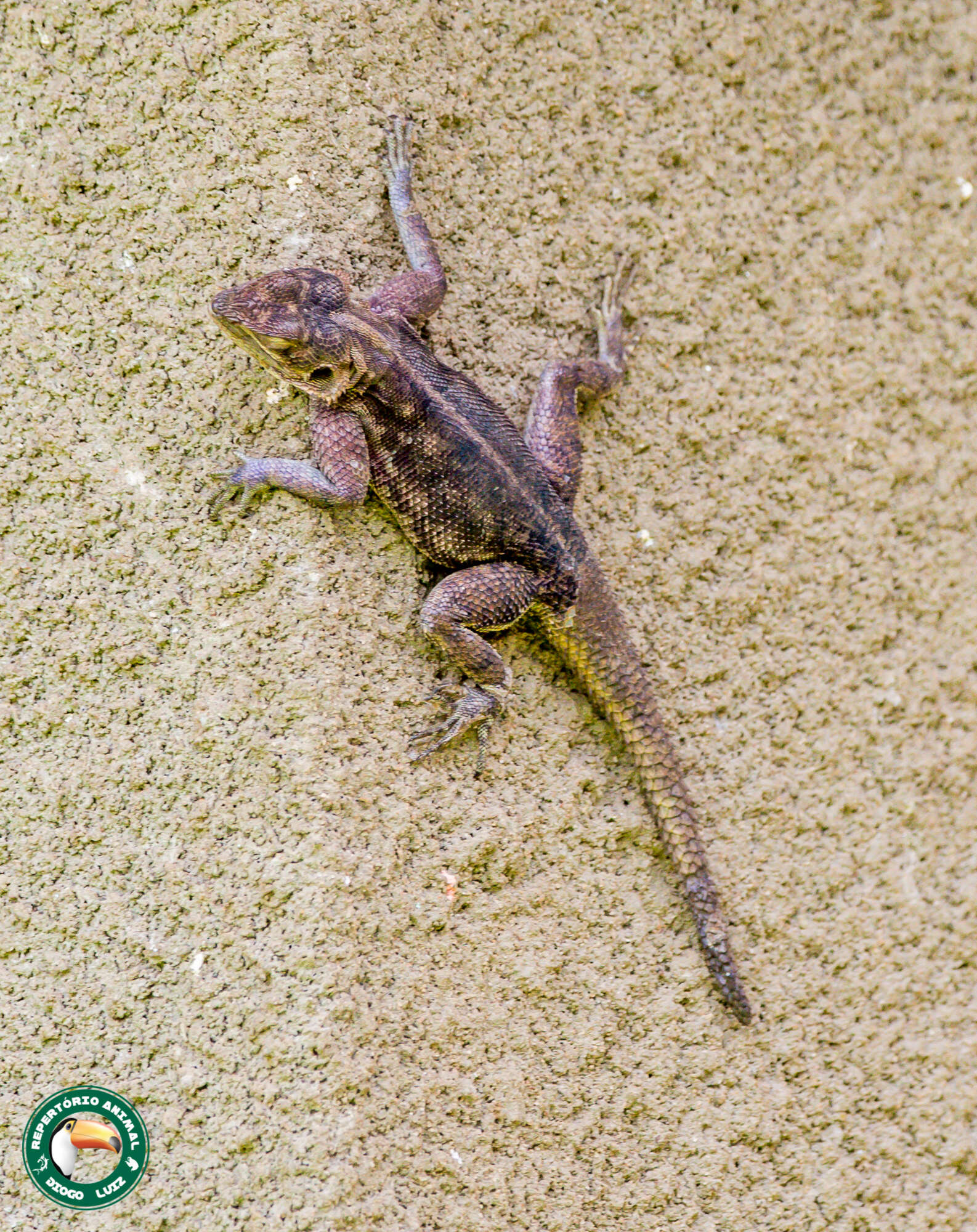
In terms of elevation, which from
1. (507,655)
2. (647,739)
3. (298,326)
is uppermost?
(298,326)

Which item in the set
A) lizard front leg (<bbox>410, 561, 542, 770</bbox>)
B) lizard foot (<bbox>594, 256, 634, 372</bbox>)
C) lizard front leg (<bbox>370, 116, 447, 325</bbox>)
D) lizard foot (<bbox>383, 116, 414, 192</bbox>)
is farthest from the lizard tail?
lizard foot (<bbox>383, 116, 414, 192</bbox>)

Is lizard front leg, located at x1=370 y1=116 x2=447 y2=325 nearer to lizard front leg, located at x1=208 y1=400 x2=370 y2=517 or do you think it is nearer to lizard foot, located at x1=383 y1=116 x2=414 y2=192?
lizard foot, located at x1=383 y1=116 x2=414 y2=192

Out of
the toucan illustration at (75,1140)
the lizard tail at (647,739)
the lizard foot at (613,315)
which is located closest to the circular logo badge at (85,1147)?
the toucan illustration at (75,1140)

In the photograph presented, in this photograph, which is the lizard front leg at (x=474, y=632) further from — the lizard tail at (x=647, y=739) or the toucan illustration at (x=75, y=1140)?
the toucan illustration at (x=75, y=1140)

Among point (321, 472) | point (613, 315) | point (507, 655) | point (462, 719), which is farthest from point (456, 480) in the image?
point (613, 315)

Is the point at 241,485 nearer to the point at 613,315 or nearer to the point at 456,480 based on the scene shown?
the point at 456,480

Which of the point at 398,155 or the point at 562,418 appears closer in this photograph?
the point at 398,155

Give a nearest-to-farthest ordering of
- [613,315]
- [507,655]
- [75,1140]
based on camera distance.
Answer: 1. [75,1140]
2. [507,655]
3. [613,315]
